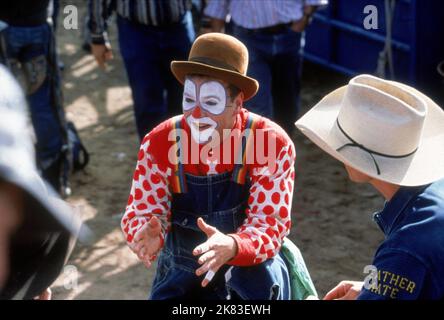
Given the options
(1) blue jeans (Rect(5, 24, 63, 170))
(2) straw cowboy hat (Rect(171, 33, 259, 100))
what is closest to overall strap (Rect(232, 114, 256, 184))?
(2) straw cowboy hat (Rect(171, 33, 259, 100))

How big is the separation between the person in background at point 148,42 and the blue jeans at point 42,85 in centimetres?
31

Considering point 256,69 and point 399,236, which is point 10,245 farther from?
point 256,69

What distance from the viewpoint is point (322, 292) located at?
183 inches

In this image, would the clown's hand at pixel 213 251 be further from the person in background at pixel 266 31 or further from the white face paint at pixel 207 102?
the person in background at pixel 266 31

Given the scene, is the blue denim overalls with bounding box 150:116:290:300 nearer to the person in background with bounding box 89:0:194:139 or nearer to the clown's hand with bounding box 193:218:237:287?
the clown's hand with bounding box 193:218:237:287

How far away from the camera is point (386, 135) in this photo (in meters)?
2.82

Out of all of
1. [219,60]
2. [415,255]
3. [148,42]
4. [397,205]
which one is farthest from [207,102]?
[148,42]

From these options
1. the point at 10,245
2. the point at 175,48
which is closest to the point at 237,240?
the point at 10,245

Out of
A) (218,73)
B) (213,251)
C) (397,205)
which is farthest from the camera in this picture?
(218,73)

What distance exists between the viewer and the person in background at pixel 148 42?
5.14 metres

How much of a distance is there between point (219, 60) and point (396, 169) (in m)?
0.79

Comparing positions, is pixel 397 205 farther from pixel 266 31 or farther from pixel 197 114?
pixel 266 31

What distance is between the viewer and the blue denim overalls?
3146 mm

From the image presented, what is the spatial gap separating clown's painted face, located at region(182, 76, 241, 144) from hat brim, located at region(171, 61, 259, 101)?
1.3 inches
